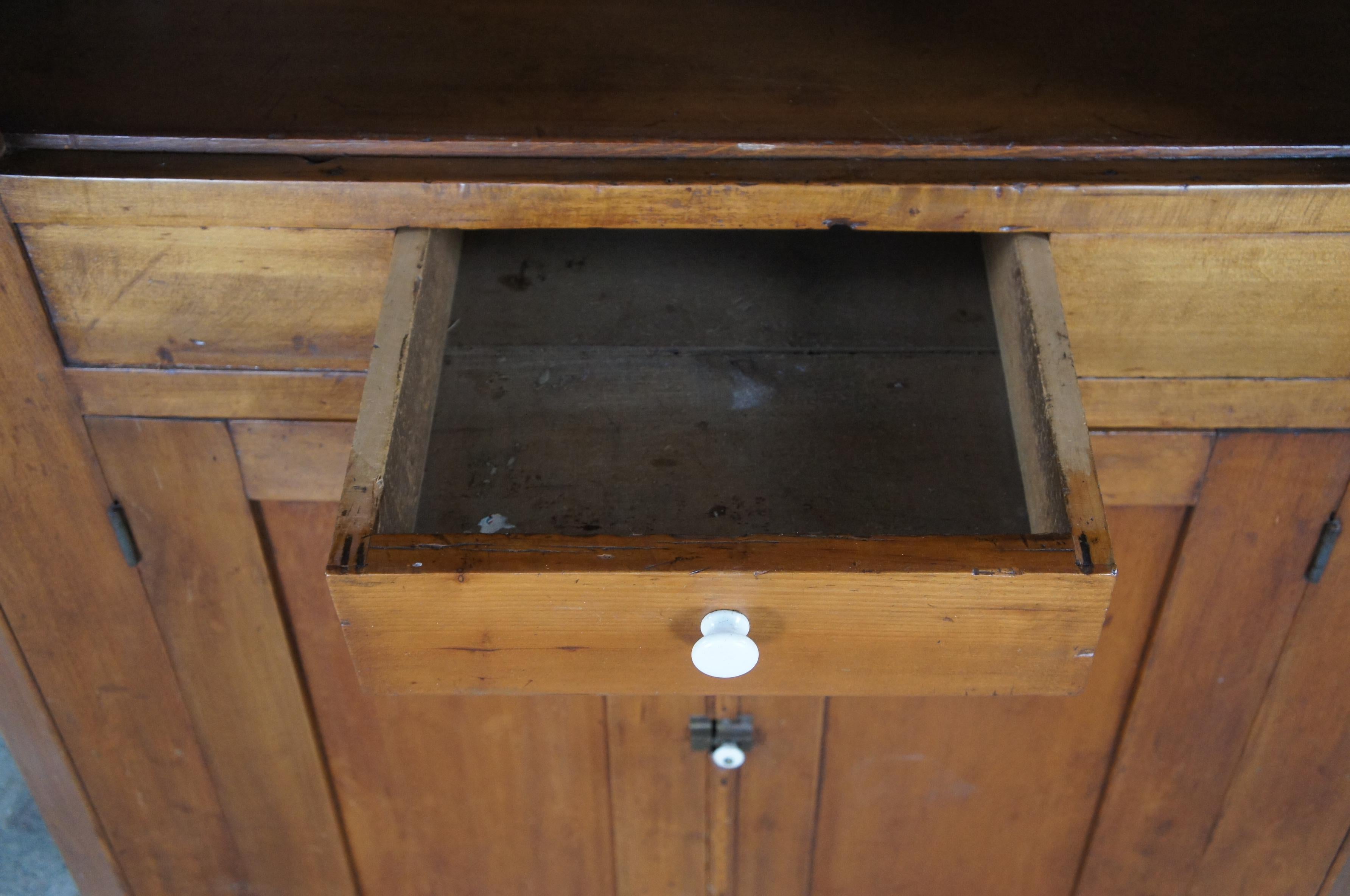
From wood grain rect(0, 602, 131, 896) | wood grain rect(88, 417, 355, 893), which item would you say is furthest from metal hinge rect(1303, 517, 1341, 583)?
wood grain rect(0, 602, 131, 896)

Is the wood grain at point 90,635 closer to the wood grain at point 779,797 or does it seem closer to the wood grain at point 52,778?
the wood grain at point 52,778

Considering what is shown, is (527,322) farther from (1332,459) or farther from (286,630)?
(1332,459)

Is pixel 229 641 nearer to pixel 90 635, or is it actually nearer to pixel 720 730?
pixel 90 635

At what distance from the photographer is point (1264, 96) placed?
0.67m

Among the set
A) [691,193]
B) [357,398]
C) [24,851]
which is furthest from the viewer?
[24,851]

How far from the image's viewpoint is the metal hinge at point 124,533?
808 millimetres

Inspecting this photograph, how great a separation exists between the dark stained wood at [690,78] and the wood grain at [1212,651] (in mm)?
255

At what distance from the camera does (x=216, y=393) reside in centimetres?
75

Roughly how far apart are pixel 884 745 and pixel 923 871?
17cm

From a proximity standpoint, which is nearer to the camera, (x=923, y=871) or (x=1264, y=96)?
(x=1264, y=96)

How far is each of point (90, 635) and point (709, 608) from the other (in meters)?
0.62

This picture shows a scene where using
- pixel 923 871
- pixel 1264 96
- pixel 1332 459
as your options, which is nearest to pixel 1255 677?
pixel 1332 459

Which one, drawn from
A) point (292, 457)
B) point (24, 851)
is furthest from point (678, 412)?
point (24, 851)

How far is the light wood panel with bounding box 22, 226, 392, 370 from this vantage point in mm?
669
